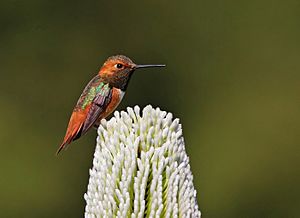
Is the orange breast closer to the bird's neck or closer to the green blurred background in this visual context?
the bird's neck

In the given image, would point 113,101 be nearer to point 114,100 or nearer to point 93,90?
point 114,100

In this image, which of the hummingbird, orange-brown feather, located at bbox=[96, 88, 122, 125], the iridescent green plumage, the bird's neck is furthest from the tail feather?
the bird's neck

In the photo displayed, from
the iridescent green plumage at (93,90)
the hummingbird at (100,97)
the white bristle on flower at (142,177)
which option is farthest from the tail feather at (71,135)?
the white bristle on flower at (142,177)

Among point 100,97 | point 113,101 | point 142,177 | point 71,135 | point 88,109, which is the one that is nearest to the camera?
point 142,177

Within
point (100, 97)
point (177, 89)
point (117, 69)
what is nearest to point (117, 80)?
point (117, 69)

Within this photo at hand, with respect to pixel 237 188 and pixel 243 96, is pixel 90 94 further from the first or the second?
pixel 243 96
